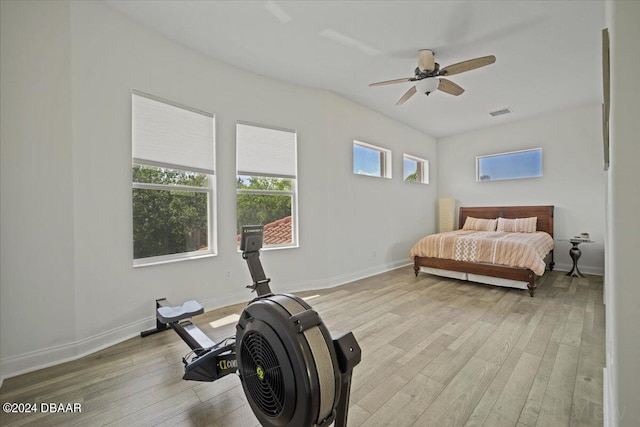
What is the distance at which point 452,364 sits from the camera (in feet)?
6.40

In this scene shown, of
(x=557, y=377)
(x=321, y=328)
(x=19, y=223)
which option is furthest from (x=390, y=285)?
(x=19, y=223)

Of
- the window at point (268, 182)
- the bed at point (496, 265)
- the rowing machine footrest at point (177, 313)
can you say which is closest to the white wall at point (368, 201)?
the window at point (268, 182)

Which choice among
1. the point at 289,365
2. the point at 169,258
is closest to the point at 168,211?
the point at 169,258

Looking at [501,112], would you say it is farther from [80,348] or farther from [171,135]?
[80,348]

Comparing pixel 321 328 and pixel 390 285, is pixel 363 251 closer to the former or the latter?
pixel 390 285

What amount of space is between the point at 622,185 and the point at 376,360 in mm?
1776

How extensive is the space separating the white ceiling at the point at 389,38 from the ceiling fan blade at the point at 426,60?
0.09 meters

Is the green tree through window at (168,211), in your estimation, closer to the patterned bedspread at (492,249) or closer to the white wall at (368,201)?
the white wall at (368,201)

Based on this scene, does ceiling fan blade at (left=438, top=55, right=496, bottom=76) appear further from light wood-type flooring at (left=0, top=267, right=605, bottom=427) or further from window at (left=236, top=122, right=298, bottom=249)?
light wood-type flooring at (left=0, top=267, right=605, bottom=427)

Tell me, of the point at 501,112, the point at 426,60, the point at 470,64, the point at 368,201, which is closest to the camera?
the point at 470,64

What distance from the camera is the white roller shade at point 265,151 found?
3389 mm

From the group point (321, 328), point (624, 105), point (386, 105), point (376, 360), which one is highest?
point (386, 105)

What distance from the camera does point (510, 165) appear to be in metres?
5.58

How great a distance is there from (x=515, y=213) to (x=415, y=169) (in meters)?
2.14
